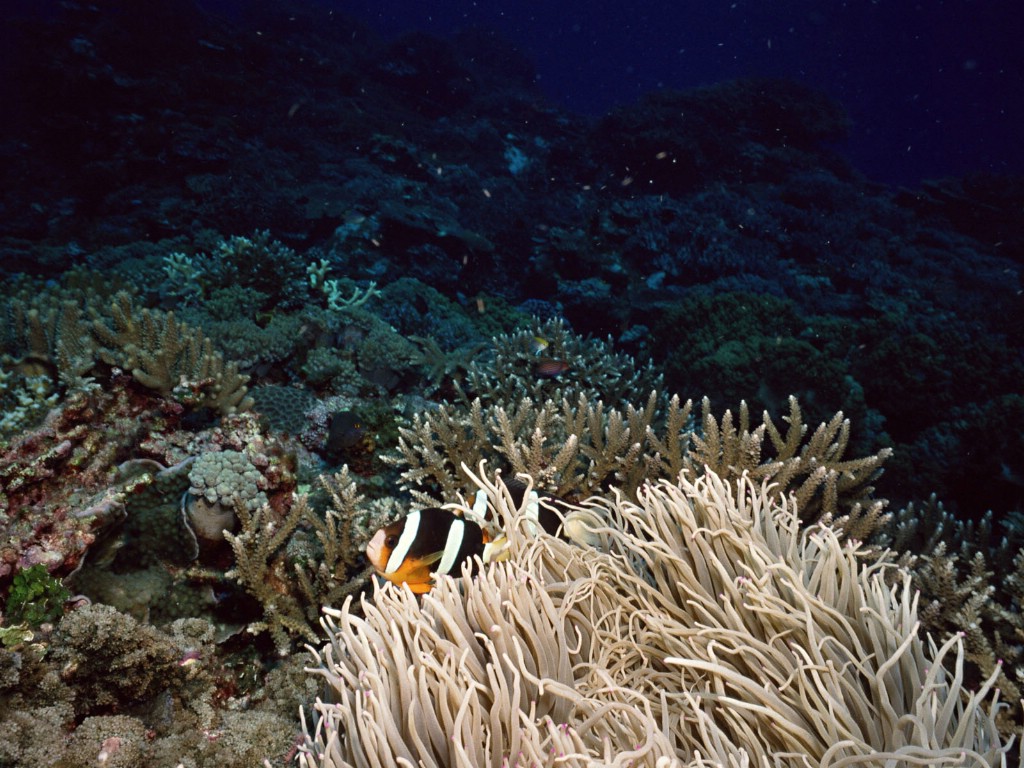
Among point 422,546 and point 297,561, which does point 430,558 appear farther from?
point 297,561

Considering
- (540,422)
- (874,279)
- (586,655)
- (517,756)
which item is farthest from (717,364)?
(874,279)

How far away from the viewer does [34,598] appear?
2373mm

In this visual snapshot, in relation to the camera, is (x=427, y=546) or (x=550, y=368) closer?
(x=427, y=546)

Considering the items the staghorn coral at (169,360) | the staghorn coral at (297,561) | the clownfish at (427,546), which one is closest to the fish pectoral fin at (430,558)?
the clownfish at (427,546)

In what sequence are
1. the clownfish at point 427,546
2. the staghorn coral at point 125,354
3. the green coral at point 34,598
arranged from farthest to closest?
the staghorn coral at point 125,354, the green coral at point 34,598, the clownfish at point 427,546

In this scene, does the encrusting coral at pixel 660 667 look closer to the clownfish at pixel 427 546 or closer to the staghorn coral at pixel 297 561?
the clownfish at pixel 427 546

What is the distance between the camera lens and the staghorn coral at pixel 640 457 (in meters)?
3.28

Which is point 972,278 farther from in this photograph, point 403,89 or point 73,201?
point 73,201

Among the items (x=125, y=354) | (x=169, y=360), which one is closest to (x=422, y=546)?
(x=169, y=360)

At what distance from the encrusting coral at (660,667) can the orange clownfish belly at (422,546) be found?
0.56 ft

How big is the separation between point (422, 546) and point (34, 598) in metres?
1.82

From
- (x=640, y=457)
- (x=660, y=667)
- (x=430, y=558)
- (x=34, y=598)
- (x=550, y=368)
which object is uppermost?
(x=550, y=368)

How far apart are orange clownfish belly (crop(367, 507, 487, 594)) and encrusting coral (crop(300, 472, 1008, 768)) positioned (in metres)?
0.17

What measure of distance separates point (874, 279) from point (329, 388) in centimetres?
1313
